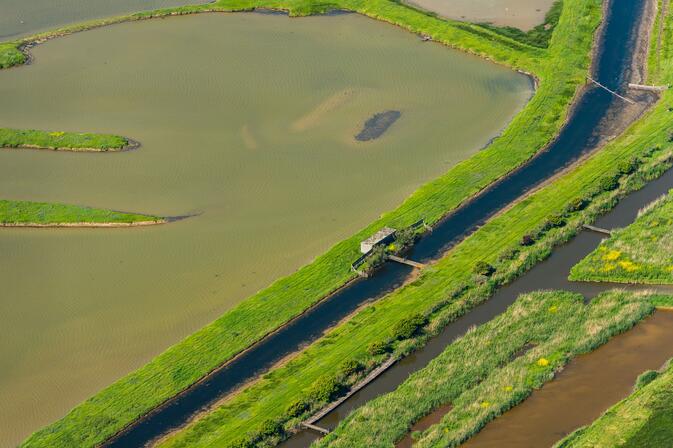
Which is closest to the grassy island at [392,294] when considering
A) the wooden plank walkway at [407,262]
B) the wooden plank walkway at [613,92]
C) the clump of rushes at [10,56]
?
the wooden plank walkway at [407,262]

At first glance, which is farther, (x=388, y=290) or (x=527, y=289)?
(x=388, y=290)

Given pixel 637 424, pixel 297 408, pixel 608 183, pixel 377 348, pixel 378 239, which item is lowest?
pixel 637 424

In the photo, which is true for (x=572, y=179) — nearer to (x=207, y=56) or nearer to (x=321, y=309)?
(x=321, y=309)

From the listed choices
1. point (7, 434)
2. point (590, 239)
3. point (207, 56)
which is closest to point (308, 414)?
point (7, 434)

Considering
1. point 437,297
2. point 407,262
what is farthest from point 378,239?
point 437,297

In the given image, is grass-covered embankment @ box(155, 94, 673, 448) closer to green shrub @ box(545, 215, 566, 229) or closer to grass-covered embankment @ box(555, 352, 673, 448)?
green shrub @ box(545, 215, 566, 229)

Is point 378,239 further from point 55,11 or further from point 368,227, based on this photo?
point 55,11

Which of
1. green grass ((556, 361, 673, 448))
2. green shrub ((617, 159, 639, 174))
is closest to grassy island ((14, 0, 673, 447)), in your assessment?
green shrub ((617, 159, 639, 174))
